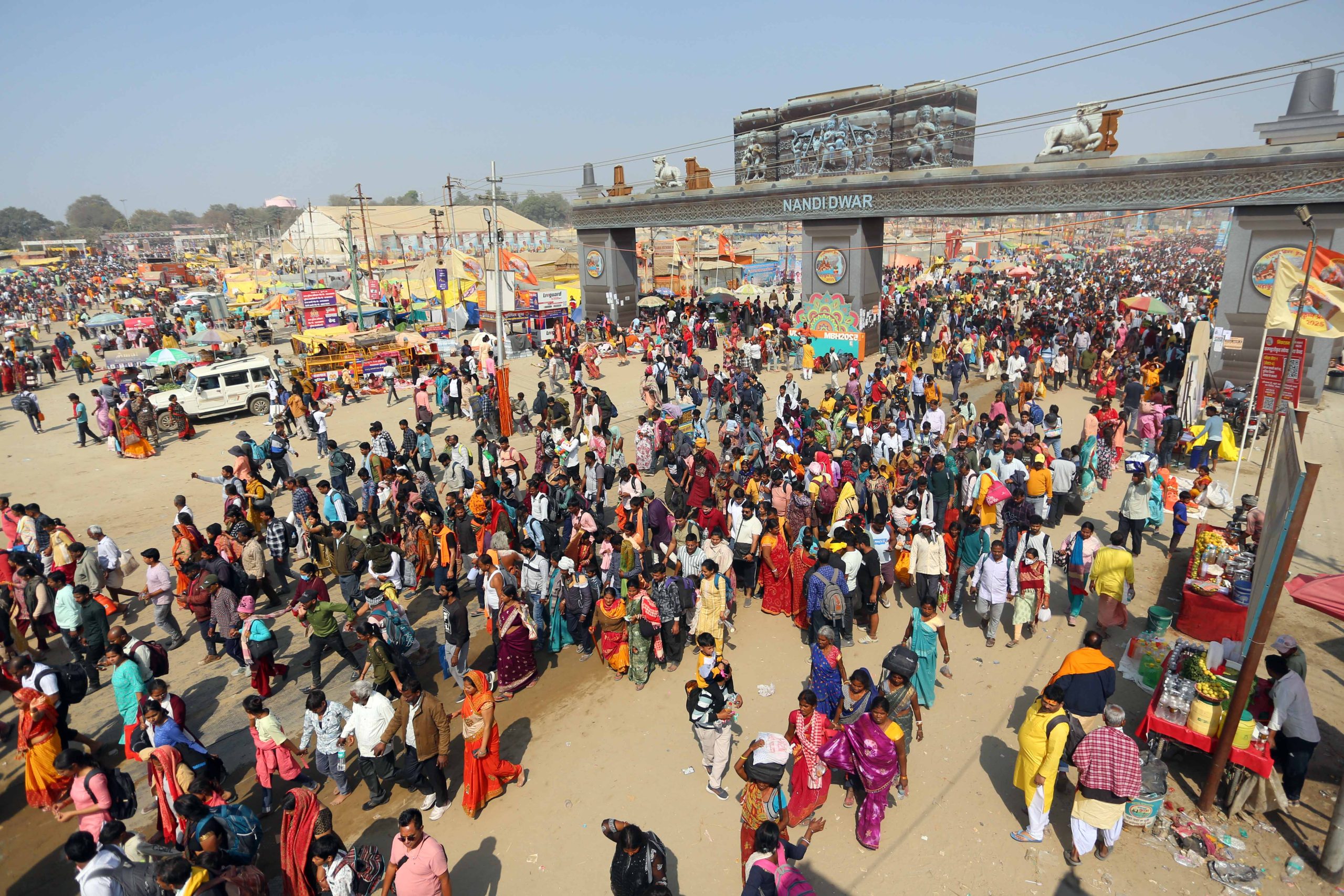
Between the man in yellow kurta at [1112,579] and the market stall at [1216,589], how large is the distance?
31.1 inches

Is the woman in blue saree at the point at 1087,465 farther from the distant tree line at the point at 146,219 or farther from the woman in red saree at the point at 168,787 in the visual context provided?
the distant tree line at the point at 146,219

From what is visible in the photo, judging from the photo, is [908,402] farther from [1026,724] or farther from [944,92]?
[944,92]

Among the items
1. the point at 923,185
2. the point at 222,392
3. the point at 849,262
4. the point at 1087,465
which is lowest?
the point at 1087,465

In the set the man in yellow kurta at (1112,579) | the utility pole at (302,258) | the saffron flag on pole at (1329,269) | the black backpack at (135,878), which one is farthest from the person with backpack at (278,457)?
the utility pole at (302,258)

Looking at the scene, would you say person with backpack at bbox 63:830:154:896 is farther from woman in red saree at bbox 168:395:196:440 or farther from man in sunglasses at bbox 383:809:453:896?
woman in red saree at bbox 168:395:196:440

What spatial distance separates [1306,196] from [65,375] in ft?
133

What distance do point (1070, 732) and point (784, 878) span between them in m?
2.84

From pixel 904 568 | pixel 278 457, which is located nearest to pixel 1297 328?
pixel 904 568

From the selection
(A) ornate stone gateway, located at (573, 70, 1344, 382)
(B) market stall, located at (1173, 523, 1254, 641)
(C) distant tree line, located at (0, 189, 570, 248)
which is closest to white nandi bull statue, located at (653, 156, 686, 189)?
(A) ornate stone gateway, located at (573, 70, 1344, 382)

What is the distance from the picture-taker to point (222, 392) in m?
19.4

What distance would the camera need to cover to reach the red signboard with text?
37.6ft

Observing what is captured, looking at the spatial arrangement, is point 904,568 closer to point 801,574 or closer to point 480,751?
point 801,574

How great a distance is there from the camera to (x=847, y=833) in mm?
5680

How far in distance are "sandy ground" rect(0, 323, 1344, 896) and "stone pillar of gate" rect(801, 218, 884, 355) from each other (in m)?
14.6
